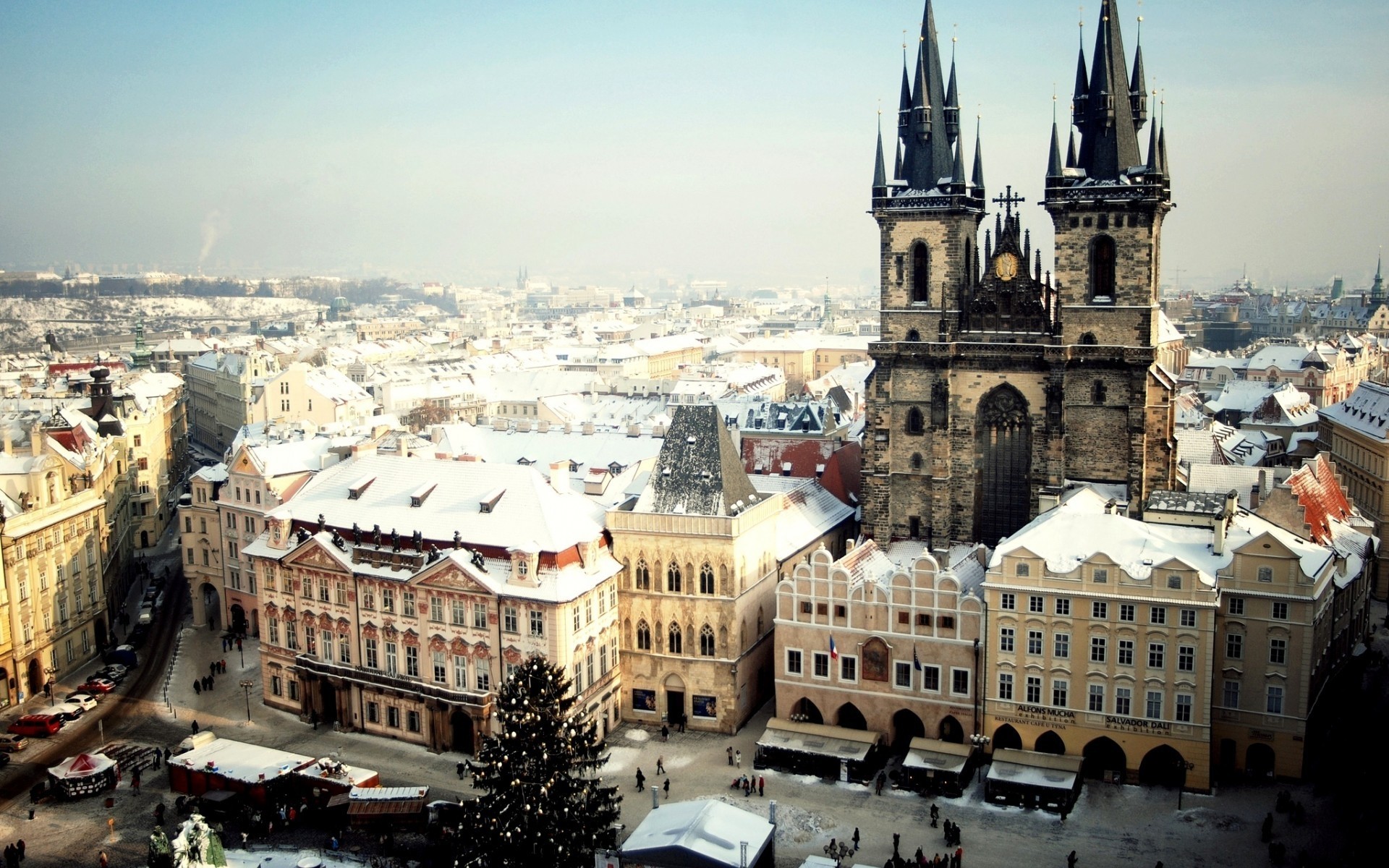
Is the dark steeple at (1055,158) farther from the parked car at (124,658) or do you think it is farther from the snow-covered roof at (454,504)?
the parked car at (124,658)

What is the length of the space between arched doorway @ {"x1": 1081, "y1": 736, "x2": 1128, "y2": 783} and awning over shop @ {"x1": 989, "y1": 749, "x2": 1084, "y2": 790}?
157 cm

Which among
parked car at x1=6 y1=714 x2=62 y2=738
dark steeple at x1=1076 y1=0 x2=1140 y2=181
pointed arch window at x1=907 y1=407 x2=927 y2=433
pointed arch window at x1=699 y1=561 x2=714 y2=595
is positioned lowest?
parked car at x1=6 y1=714 x2=62 y2=738

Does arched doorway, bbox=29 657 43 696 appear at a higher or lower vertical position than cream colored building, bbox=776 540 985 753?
lower

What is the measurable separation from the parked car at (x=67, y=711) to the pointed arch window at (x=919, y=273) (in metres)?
60.6

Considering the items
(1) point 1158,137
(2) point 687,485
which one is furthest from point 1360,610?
(2) point 687,485

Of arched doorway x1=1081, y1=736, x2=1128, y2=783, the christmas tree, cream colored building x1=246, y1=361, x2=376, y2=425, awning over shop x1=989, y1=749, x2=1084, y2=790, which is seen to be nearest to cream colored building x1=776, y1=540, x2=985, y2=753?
awning over shop x1=989, y1=749, x2=1084, y2=790

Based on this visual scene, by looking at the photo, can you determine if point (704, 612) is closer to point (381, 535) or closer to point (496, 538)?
point (496, 538)

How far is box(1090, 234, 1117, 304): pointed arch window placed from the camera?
77.6 m

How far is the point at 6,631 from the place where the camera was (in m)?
78.8

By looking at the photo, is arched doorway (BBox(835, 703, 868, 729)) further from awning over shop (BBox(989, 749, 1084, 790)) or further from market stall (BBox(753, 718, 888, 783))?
awning over shop (BBox(989, 749, 1084, 790))

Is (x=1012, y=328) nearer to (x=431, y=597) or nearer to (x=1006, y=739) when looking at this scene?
(x=1006, y=739)

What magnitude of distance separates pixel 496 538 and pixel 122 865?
25.0 meters

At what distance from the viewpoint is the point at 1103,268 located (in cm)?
7819

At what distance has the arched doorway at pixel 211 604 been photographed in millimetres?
96312
